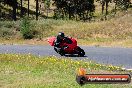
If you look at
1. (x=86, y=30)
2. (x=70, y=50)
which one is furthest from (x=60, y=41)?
(x=86, y=30)

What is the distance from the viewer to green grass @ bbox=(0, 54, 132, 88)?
14.2 meters

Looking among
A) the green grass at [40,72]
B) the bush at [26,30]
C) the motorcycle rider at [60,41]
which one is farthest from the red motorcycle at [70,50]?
the bush at [26,30]

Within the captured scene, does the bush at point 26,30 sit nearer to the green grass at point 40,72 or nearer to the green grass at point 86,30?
the green grass at point 86,30

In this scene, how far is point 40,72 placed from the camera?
17844mm

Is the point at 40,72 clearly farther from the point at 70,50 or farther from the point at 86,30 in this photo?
the point at 86,30

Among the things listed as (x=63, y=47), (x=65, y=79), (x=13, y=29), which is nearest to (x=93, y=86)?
(x=65, y=79)

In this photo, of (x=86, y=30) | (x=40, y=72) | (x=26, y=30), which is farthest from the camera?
(x=86, y=30)

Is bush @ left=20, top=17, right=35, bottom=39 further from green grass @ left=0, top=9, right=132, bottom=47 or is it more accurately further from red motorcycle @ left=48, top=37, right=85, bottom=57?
red motorcycle @ left=48, top=37, right=85, bottom=57

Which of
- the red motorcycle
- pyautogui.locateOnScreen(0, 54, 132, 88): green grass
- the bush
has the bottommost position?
pyautogui.locateOnScreen(0, 54, 132, 88): green grass

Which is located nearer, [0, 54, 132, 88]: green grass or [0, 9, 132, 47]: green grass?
[0, 54, 132, 88]: green grass

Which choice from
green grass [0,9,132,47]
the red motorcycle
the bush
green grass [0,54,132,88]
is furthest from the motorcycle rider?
the bush

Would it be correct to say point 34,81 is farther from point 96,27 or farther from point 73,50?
point 96,27

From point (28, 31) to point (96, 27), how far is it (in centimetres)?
926

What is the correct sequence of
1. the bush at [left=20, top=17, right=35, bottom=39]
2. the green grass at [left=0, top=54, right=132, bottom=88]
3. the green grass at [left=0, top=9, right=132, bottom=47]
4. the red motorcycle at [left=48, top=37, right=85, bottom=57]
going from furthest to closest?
1. the bush at [left=20, top=17, right=35, bottom=39]
2. the green grass at [left=0, top=9, right=132, bottom=47]
3. the red motorcycle at [left=48, top=37, right=85, bottom=57]
4. the green grass at [left=0, top=54, right=132, bottom=88]
